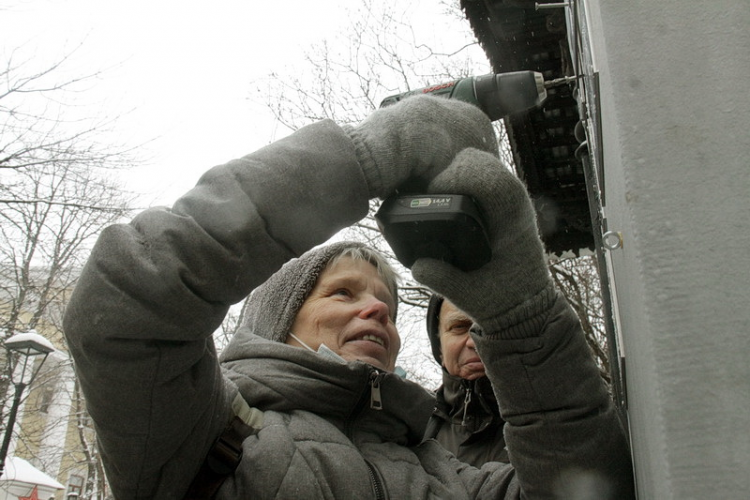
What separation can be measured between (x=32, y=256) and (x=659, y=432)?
1764cm

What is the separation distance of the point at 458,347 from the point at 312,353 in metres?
1.35

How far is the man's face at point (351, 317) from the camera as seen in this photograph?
1.95m

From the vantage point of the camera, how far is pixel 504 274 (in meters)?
1.47

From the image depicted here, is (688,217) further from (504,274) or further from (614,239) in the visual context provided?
(504,274)

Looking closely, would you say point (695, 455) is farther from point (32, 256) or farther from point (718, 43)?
point (32, 256)

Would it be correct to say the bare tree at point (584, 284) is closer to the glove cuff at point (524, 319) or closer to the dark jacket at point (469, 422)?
the dark jacket at point (469, 422)

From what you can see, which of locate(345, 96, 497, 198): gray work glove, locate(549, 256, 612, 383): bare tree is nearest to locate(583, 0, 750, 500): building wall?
locate(345, 96, 497, 198): gray work glove

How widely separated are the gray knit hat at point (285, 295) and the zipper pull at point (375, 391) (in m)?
0.41

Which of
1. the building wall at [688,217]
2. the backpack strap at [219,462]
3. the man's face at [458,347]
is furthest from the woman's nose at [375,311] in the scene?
the building wall at [688,217]

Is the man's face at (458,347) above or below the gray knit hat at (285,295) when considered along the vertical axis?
below

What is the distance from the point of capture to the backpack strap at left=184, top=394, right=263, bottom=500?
141 centimetres

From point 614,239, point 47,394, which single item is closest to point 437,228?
point 614,239

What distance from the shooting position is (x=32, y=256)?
619 inches

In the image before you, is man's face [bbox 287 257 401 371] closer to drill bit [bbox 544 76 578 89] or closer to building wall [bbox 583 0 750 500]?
drill bit [bbox 544 76 578 89]
